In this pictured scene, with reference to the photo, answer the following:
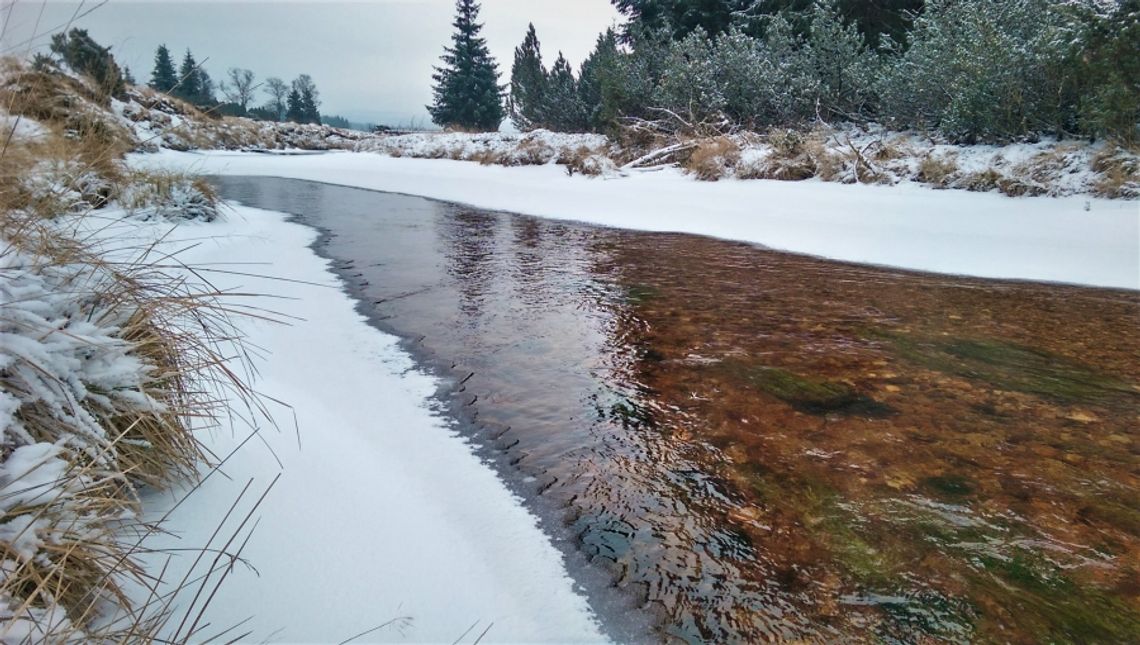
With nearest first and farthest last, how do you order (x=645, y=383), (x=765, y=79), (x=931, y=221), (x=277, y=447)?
(x=277, y=447) < (x=645, y=383) < (x=931, y=221) < (x=765, y=79)

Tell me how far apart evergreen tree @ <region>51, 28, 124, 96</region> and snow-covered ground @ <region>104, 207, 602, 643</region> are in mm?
790

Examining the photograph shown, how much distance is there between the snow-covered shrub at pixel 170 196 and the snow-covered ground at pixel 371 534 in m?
4.05

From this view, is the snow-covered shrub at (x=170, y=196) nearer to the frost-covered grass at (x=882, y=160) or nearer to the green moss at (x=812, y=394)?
the green moss at (x=812, y=394)

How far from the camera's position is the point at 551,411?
2465 millimetres

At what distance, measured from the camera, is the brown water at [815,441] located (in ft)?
4.81

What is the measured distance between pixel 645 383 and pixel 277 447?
1.51 m

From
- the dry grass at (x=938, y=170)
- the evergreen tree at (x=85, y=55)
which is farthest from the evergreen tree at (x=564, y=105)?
the evergreen tree at (x=85, y=55)

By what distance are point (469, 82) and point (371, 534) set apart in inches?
1430

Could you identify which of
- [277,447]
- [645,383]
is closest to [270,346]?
[277,447]

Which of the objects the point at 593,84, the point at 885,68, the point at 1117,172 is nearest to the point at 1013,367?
the point at 1117,172

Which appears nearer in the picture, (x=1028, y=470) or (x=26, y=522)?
(x=26, y=522)

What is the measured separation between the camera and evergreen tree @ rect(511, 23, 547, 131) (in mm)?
24281

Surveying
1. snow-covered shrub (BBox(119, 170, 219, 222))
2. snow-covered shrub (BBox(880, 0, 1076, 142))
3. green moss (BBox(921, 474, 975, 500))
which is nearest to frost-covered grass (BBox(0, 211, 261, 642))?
green moss (BBox(921, 474, 975, 500))

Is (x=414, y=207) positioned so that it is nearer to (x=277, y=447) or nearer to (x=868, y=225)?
(x=868, y=225)
